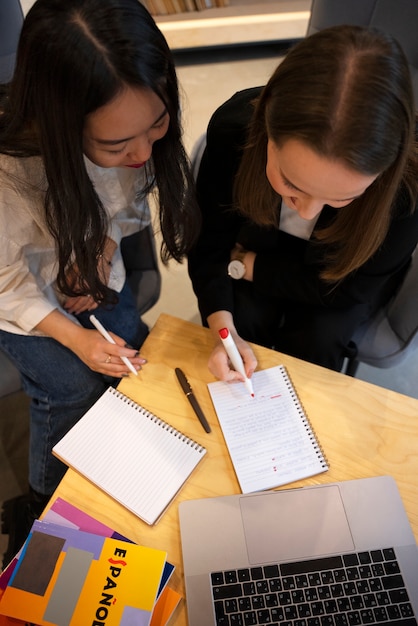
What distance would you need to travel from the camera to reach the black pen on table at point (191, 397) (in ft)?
2.63

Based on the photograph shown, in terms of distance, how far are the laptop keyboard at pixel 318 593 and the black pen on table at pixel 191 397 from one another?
0.22 m

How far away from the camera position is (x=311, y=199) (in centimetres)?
74

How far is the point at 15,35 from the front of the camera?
1124 millimetres

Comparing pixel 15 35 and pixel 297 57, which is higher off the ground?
pixel 297 57

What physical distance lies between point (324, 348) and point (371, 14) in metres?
1.16

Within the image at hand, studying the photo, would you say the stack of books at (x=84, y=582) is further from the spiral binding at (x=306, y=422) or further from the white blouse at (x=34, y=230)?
the white blouse at (x=34, y=230)

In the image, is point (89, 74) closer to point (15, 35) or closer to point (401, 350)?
point (15, 35)

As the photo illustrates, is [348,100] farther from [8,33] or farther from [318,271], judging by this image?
[8,33]

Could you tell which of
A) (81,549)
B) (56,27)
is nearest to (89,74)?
(56,27)

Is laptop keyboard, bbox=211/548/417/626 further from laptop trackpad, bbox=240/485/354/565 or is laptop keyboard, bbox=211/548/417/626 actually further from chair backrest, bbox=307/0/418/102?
chair backrest, bbox=307/0/418/102

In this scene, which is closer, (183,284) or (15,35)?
(15,35)

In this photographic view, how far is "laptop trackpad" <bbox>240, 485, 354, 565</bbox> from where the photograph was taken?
2.28 feet

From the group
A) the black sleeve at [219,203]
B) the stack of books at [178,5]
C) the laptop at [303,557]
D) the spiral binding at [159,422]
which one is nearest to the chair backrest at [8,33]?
the black sleeve at [219,203]

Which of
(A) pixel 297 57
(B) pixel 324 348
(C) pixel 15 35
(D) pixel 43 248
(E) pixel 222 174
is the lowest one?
(B) pixel 324 348
